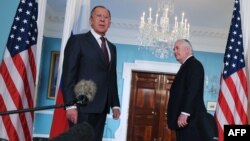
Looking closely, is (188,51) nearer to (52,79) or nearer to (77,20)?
(77,20)

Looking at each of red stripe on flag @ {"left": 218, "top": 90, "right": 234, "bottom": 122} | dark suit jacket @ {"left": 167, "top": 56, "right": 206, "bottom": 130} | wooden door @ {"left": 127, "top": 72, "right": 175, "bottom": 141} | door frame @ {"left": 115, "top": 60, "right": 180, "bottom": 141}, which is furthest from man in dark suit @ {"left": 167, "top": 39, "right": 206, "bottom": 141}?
wooden door @ {"left": 127, "top": 72, "right": 175, "bottom": 141}

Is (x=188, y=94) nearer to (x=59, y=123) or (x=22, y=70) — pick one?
(x=59, y=123)

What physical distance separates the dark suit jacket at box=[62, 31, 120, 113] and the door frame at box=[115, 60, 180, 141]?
415cm

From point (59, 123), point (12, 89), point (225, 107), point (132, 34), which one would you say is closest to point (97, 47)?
point (59, 123)

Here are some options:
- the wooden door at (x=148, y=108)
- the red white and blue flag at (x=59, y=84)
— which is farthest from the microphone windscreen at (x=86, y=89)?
the wooden door at (x=148, y=108)

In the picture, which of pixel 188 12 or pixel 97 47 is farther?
pixel 188 12

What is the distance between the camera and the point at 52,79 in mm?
5871

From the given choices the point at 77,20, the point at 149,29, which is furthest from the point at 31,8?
the point at 149,29

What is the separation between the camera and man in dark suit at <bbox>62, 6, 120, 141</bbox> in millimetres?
1834

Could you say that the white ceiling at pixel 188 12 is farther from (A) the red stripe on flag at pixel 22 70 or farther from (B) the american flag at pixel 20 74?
(A) the red stripe on flag at pixel 22 70

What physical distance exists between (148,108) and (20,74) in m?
4.39

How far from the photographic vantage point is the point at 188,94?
235cm

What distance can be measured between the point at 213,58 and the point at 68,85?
519 centimetres

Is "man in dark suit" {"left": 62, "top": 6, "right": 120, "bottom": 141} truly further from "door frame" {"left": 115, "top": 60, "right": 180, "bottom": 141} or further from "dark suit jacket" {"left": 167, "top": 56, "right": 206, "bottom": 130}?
"door frame" {"left": 115, "top": 60, "right": 180, "bottom": 141}
